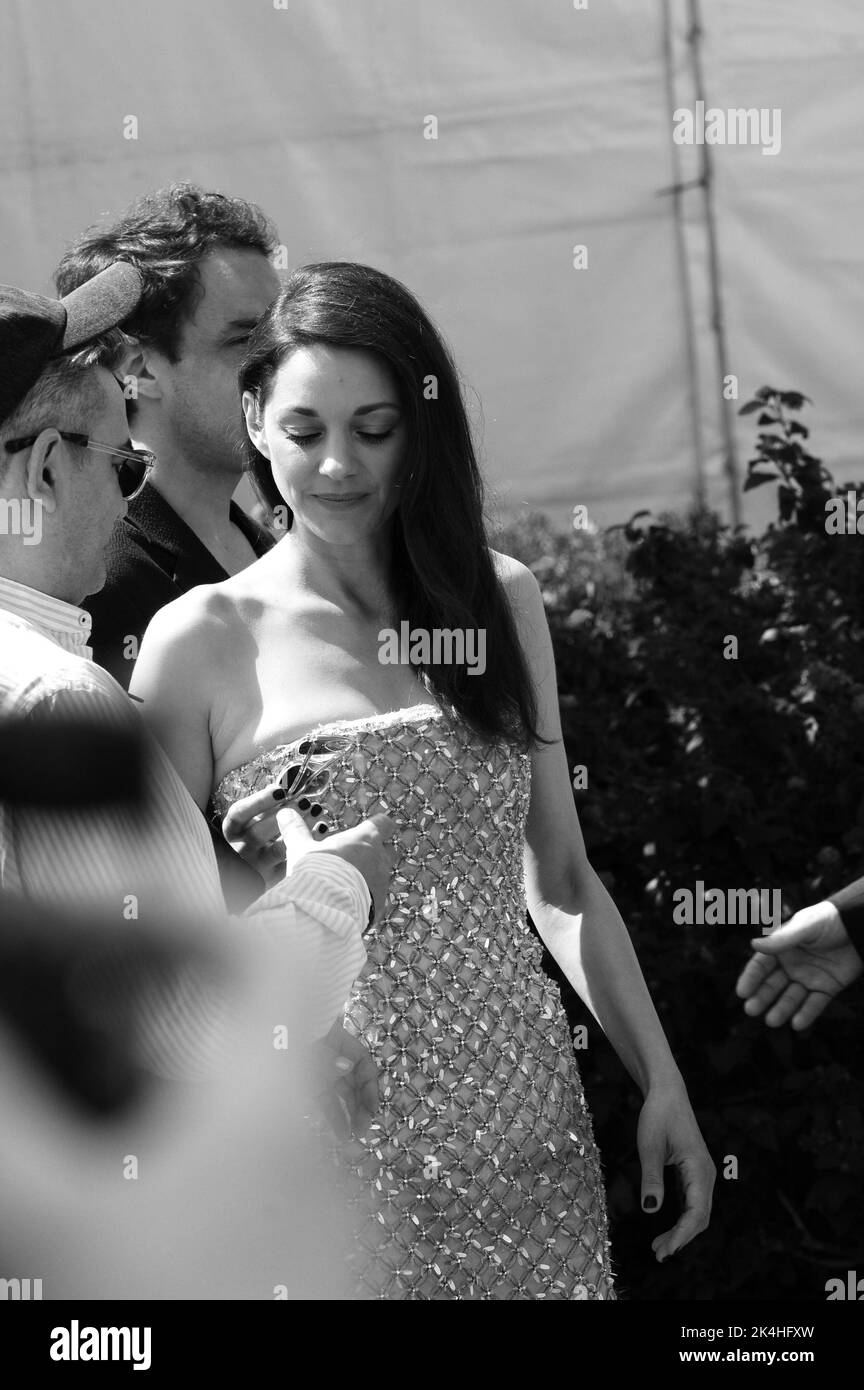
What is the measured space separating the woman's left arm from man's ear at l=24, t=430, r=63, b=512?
32.3 inches

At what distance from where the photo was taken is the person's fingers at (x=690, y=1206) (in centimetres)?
223

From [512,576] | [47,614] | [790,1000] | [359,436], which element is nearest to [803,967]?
[790,1000]

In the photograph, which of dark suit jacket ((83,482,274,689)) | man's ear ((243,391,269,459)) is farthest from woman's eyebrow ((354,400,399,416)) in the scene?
dark suit jacket ((83,482,274,689))

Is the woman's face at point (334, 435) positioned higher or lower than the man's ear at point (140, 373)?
lower

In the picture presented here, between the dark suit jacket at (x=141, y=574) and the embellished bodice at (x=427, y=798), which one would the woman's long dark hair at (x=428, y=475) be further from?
the dark suit jacket at (x=141, y=574)

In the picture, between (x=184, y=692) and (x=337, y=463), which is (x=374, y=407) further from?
(x=184, y=692)

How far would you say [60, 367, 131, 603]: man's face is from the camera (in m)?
1.74

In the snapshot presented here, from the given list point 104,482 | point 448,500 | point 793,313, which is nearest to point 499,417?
point 793,313

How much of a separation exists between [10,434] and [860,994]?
194cm

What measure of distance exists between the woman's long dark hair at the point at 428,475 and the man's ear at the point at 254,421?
1cm

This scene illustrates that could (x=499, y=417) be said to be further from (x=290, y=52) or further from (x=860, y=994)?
(x=860, y=994)

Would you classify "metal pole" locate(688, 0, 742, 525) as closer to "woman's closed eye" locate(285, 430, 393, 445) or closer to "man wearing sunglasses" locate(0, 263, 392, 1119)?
"woman's closed eye" locate(285, 430, 393, 445)

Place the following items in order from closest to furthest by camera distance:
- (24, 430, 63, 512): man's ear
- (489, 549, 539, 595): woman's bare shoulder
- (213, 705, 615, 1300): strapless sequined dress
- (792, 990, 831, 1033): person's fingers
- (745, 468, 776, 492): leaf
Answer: (24, 430, 63, 512): man's ear < (213, 705, 615, 1300): strapless sequined dress < (489, 549, 539, 595): woman's bare shoulder < (792, 990, 831, 1033): person's fingers < (745, 468, 776, 492): leaf

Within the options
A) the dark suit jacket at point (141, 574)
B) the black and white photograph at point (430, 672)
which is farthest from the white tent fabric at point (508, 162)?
the dark suit jacket at point (141, 574)
